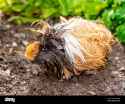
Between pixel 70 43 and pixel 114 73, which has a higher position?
pixel 70 43

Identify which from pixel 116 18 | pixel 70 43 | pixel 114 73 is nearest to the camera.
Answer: pixel 70 43

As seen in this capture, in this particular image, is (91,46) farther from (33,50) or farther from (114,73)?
(33,50)

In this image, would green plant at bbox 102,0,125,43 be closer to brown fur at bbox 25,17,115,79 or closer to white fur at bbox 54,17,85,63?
brown fur at bbox 25,17,115,79

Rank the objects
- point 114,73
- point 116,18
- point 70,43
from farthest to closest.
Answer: point 116,18, point 114,73, point 70,43

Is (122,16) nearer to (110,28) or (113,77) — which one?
(110,28)

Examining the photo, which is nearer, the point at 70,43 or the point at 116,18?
the point at 70,43

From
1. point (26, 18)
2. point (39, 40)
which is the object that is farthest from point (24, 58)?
point (26, 18)

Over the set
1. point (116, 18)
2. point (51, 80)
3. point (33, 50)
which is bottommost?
point (51, 80)

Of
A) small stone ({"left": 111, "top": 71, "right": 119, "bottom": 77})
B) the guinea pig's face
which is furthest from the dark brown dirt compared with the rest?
the guinea pig's face

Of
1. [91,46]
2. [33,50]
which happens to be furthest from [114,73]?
[33,50]

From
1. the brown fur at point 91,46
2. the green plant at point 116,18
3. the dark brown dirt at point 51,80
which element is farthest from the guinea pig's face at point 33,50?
the green plant at point 116,18
